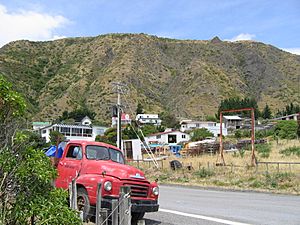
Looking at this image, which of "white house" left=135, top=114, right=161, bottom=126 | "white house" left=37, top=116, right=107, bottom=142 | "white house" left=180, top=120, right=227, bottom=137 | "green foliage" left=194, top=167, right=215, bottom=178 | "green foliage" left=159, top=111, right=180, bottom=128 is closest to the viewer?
"green foliage" left=194, top=167, right=215, bottom=178

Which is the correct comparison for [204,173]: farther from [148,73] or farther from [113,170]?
[148,73]

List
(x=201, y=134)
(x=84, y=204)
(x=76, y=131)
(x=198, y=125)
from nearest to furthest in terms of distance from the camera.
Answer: (x=84, y=204), (x=201, y=134), (x=76, y=131), (x=198, y=125)

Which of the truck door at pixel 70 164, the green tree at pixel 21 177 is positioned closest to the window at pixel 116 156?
the truck door at pixel 70 164

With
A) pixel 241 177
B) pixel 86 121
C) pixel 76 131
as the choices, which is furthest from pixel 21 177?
pixel 86 121

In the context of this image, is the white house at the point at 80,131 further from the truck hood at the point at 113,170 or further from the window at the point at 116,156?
the truck hood at the point at 113,170

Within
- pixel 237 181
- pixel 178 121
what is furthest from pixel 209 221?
pixel 178 121

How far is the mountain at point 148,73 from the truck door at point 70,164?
87.0m

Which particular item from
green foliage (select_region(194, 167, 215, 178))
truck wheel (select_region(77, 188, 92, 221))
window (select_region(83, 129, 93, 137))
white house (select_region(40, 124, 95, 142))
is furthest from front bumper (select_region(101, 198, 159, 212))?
window (select_region(83, 129, 93, 137))

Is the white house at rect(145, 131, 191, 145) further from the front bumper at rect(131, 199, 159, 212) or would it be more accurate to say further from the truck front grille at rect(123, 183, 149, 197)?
the front bumper at rect(131, 199, 159, 212)

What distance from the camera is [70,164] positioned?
10.2m

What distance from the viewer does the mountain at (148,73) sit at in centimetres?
10794

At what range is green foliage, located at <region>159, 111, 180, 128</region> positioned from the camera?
103m

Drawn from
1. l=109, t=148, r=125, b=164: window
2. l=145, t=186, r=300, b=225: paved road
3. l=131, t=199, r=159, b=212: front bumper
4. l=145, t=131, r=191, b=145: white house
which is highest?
l=145, t=131, r=191, b=145: white house

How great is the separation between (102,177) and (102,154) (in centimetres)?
155
